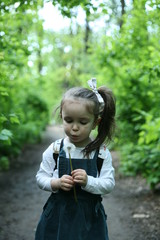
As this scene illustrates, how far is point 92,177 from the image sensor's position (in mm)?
2162

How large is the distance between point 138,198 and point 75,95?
3.51 meters

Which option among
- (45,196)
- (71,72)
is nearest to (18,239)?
(45,196)

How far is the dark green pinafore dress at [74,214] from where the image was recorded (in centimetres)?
221

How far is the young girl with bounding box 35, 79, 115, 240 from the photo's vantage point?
219 centimetres

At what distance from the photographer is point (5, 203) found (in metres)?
5.20

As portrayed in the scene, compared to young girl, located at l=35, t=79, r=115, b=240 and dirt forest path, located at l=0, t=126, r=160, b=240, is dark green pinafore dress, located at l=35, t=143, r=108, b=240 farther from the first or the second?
dirt forest path, located at l=0, t=126, r=160, b=240

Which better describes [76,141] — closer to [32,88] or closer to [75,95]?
[75,95]

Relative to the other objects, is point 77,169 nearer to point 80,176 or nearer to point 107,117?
point 80,176

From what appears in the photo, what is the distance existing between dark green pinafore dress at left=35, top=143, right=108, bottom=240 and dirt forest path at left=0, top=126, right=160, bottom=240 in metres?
1.62

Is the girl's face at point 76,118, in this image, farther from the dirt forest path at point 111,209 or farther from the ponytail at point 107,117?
the dirt forest path at point 111,209

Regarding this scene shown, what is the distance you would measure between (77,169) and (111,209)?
3.00 m

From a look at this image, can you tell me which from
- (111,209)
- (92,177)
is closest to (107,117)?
(92,177)

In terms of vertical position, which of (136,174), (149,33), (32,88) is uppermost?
(149,33)

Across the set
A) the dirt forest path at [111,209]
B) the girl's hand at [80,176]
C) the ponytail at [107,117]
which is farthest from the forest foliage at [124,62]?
the girl's hand at [80,176]
